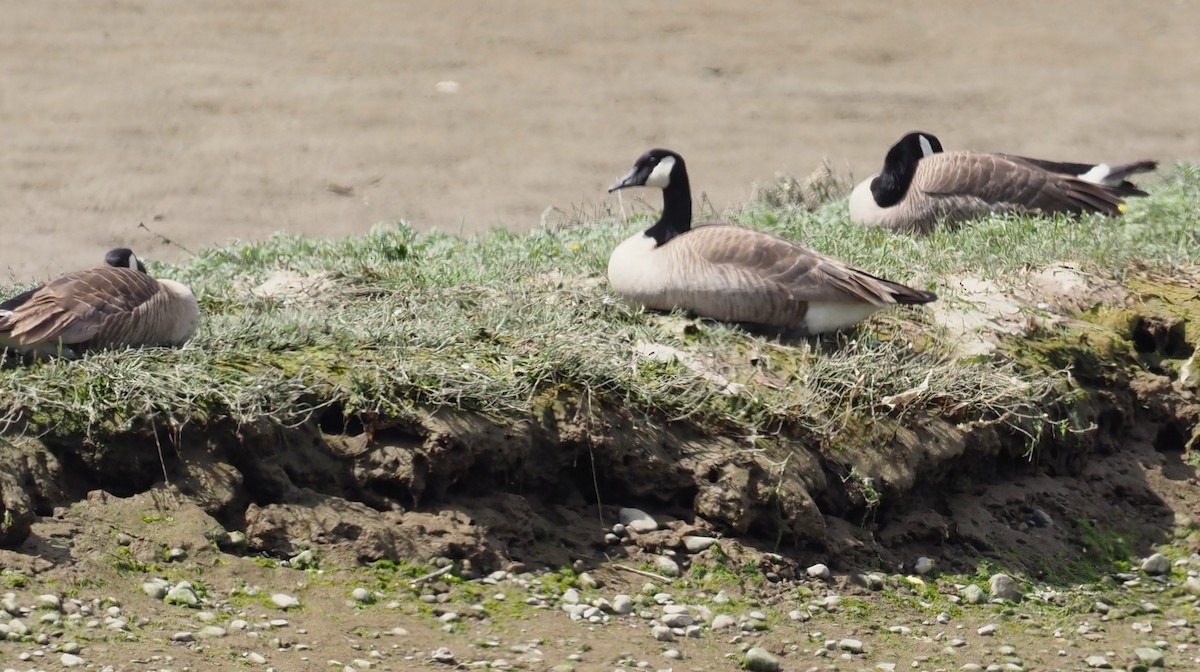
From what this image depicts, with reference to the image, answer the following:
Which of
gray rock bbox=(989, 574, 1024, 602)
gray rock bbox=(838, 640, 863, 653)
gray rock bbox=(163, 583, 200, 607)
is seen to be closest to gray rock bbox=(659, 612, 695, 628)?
gray rock bbox=(838, 640, 863, 653)

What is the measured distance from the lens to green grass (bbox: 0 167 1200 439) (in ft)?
19.5

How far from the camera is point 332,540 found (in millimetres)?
5773

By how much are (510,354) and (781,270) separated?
1429mm

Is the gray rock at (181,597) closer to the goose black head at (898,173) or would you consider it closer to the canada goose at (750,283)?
the canada goose at (750,283)

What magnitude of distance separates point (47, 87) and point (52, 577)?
464 inches

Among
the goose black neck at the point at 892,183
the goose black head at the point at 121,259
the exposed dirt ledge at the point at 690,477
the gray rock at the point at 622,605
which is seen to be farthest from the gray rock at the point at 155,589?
the goose black neck at the point at 892,183

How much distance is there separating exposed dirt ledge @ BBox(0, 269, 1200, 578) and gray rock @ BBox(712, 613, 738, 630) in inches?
21.8

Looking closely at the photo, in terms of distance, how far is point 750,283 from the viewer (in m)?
7.23

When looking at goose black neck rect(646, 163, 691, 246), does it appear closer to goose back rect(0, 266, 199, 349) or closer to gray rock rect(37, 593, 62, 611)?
goose back rect(0, 266, 199, 349)

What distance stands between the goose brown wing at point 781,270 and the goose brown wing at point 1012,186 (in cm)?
300

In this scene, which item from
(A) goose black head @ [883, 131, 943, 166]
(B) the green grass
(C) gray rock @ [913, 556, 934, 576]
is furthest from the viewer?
(A) goose black head @ [883, 131, 943, 166]

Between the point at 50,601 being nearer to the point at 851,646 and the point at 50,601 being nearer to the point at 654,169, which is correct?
the point at 851,646

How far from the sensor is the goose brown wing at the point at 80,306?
240 inches

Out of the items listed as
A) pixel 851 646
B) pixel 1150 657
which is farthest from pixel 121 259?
pixel 1150 657
